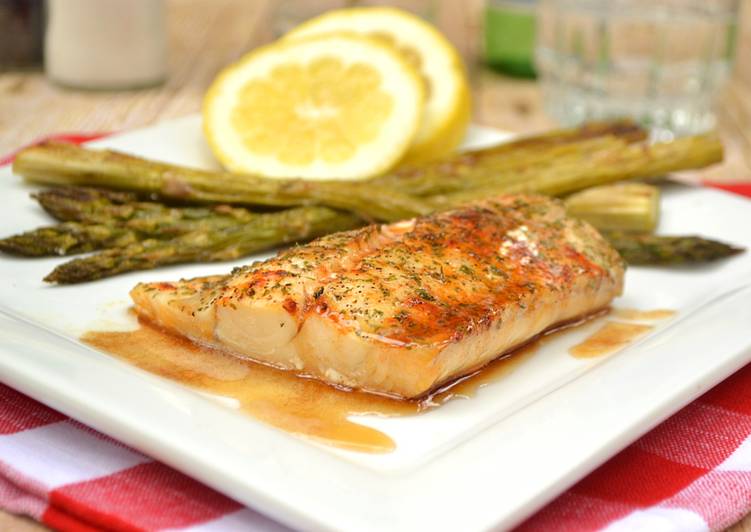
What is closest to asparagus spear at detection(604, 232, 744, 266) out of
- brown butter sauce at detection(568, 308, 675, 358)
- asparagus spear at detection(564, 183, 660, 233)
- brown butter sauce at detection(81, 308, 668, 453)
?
asparagus spear at detection(564, 183, 660, 233)

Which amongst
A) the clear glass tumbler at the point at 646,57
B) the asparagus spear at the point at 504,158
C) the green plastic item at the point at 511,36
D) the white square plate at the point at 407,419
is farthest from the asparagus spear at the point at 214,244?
the green plastic item at the point at 511,36

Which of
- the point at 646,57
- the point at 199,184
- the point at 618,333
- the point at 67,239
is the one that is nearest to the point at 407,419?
the point at 618,333

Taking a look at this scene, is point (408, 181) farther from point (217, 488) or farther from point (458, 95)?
point (217, 488)

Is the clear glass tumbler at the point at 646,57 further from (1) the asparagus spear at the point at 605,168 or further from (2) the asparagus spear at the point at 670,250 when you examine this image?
(2) the asparagus spear at the point at 670,250

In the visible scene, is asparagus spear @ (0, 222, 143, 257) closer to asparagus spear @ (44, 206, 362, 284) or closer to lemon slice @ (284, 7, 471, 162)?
asparagus spear @ (44, 206, 362, 284)

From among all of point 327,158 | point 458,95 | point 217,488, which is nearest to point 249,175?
point 327,158

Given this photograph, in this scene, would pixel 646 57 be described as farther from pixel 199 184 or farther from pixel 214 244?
pixel 214 244

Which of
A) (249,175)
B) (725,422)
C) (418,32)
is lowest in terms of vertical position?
(725,422)
